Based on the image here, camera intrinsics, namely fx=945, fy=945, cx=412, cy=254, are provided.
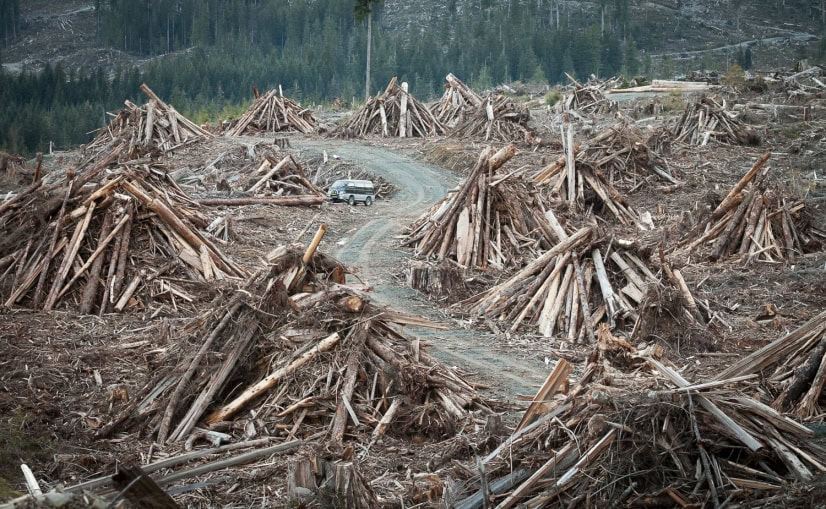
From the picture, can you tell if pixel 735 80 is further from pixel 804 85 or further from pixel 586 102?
pixel 586 102

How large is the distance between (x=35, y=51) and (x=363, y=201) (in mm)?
126201

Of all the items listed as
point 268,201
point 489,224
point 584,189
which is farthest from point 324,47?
point 489,224

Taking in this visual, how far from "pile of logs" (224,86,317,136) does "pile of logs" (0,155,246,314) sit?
2718 centimetres

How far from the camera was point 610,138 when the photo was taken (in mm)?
33938

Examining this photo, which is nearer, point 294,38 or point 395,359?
point 395,359

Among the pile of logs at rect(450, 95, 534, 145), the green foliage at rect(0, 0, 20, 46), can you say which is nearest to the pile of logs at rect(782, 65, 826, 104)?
the pile of logs at rect(450, 95, 534, 145)

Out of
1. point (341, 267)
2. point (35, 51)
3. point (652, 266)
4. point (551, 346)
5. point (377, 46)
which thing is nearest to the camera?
point (341, 267)

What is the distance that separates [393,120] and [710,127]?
1521 cm

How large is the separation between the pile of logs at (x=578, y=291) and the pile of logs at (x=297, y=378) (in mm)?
4704

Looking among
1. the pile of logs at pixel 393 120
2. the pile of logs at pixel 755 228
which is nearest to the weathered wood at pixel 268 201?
the pile of logs at pixel 755 228

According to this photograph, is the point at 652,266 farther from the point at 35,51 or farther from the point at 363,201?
the point at 35,51

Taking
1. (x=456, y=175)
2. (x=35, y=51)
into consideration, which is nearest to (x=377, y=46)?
(x=35, y=51)

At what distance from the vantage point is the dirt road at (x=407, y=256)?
49.0 feet

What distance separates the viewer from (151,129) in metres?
42.0
